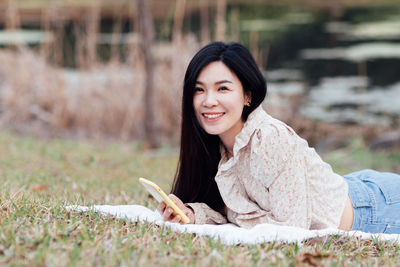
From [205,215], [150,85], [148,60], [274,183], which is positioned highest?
[148,60]

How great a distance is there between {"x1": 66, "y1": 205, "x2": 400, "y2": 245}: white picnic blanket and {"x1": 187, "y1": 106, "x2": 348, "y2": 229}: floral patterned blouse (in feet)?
0.31

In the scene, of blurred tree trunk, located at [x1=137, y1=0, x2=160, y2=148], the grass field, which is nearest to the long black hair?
the grass field

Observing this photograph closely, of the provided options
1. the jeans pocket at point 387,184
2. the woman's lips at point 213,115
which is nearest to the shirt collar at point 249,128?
the woman's lips at point 213,115

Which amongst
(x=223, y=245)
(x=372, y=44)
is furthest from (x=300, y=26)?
(x=223, y=245)

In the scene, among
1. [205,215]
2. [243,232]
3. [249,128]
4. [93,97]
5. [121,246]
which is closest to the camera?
[121,246]

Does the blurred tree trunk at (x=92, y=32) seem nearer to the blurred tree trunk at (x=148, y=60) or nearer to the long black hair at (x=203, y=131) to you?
the blurred tree trunk at (x=148, y=60)

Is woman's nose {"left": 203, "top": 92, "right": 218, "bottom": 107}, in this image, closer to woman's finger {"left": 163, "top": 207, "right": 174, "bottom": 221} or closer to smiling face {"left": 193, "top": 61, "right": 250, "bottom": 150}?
smiling face {"left": 193, "top": 61, "right": 250, "bottom": 150}

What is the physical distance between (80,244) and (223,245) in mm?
590

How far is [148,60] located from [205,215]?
135 inches

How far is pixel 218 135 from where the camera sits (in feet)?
9.50

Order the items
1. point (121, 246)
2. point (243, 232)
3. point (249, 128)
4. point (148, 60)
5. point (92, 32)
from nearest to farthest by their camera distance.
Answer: point (121, 246)
point (243, 232)
point (249, 128)
point (148, 60)
point (92, 32)

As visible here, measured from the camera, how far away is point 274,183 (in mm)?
2479

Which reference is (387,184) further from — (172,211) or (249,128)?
(172,211)

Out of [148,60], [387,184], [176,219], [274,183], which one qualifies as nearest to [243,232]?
[274,183]
